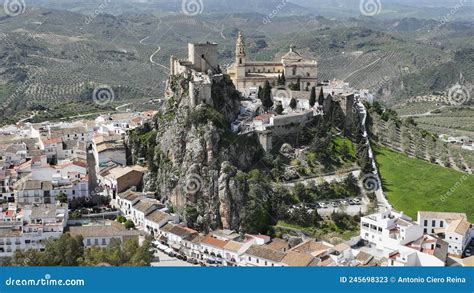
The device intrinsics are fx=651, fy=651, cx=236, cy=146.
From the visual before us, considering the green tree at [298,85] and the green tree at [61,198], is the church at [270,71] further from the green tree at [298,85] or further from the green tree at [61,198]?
the green tree at [61,198]

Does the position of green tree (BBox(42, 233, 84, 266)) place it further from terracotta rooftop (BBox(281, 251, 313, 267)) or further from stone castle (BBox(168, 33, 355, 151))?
stone castle (BBox(168, 33, 355, 151))

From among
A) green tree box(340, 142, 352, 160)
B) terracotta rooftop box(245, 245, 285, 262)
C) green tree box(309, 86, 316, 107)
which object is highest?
green tree box(309, 86, 316, 107)

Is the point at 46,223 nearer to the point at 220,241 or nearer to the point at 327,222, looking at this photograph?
the point at 220,241

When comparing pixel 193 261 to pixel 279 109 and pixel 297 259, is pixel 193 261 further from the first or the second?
pixel 279 109

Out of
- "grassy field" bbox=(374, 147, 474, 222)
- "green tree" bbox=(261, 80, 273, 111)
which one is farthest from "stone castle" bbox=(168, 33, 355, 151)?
"grassy field" bbox=(374, 147, 474, 222)

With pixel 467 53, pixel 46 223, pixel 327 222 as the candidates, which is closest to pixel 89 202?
pixel 46 223

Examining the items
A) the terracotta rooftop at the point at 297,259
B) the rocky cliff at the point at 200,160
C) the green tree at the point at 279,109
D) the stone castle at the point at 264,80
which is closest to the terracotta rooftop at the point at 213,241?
the rocky cliff at the point at 200,160
